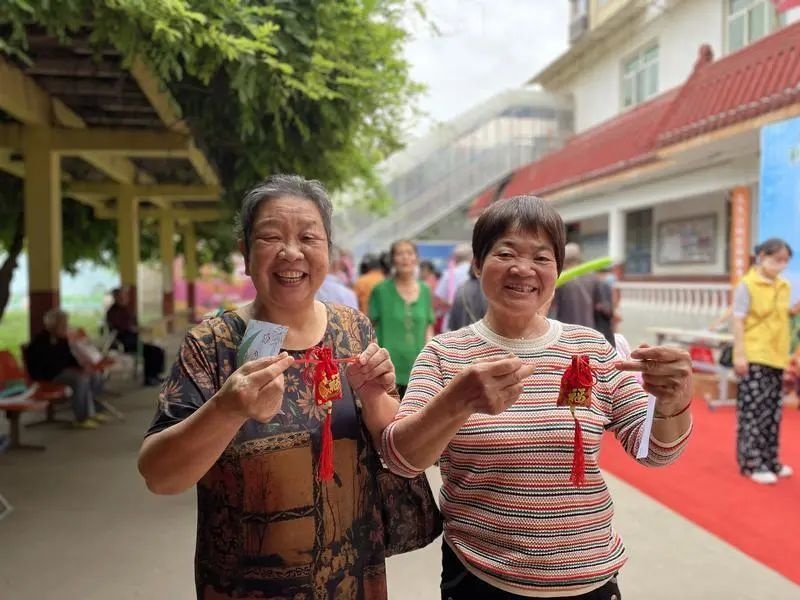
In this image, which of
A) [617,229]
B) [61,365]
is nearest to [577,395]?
[61,365]

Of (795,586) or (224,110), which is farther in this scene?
(224,110)

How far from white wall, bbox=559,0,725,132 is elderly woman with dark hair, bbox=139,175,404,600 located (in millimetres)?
12485

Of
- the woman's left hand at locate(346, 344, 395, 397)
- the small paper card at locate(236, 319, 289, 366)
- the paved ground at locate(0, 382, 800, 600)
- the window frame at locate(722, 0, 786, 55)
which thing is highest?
the window frame at locate(722, 0, 786, 55)

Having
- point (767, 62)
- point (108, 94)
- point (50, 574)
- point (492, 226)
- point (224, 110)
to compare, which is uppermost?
point (767, 62)

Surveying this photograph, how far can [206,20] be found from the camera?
3.34 m

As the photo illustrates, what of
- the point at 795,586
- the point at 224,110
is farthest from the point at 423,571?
the point at 224,110

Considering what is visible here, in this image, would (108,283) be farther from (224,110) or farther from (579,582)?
(579,582)

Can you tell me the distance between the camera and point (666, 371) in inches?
50.0

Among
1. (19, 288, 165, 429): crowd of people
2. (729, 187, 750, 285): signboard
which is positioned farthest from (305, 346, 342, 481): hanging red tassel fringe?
(729, 187, 750, 285): signboard

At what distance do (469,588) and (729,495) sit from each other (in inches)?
141

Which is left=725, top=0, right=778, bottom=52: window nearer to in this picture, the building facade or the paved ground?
the building facade

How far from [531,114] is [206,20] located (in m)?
15.9

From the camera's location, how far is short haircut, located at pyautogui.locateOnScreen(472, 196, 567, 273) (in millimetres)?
1389

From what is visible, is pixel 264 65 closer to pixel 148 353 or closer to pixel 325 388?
pixel 325 388
